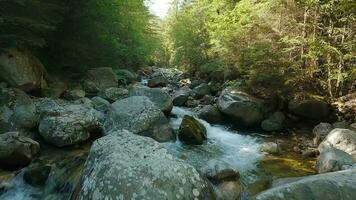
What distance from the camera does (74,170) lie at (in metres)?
6.72

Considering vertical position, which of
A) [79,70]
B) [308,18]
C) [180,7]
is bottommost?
[79,70]

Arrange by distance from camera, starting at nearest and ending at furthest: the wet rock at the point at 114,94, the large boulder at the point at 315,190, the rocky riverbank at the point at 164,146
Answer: the large boulder at the point at 315,190 < the rocky riverbank at the point at 164,146 < the wet rock at the point at 114,94

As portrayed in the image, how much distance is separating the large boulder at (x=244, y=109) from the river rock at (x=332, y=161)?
382 cm

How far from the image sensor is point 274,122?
11.0 meters

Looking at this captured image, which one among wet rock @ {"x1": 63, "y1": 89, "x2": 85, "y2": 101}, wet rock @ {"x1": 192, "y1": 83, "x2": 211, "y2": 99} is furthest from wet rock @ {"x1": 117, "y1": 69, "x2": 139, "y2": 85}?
wet rock @ {"x1": 63, "y1": 89, "x2": 85, "y2": 101}

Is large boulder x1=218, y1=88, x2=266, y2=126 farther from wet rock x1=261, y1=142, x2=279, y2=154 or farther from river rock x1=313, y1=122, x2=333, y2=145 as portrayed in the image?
wet rock x1=261, y1=142, x2=279, y2=154

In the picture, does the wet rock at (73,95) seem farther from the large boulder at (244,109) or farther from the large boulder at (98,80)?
the large boulder at (244,109)

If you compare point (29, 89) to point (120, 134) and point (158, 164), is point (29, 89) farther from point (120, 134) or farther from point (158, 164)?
point (158, 164)

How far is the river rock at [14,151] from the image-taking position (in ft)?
21.9

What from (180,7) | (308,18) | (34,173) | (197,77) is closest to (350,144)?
(308,18)

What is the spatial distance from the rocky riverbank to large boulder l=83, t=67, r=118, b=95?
0.15 ft

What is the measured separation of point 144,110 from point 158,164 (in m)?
4.62

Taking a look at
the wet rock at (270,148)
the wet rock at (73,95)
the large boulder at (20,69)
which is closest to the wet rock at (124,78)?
the wet rock at (73,95)

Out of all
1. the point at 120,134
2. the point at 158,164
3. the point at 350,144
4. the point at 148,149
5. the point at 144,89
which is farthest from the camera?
the point at 144,89
